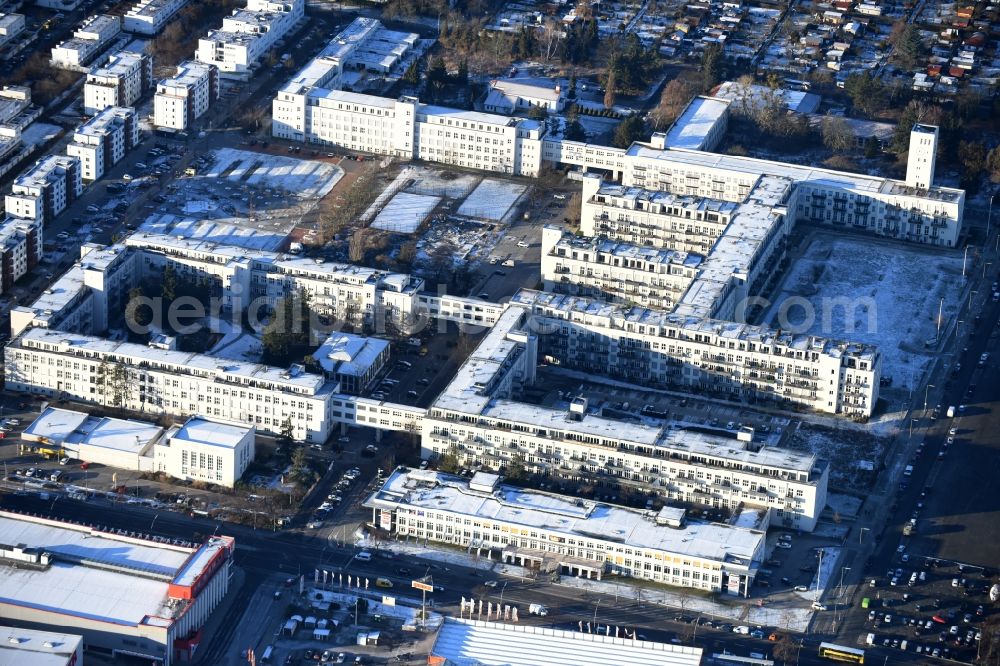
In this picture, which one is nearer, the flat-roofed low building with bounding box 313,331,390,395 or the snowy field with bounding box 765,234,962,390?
the flat-roofed low building with bounding box 313,331,390,395

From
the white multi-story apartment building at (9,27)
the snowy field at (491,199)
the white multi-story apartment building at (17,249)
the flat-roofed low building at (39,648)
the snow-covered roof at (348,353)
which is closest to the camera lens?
the flat-roofed low building at (39,648)

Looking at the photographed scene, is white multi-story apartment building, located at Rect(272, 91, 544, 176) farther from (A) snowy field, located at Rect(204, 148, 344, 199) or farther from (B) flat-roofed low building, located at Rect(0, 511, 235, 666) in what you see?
(B) flat-roofed low building, located at Rect(0, 511, 235, 666)

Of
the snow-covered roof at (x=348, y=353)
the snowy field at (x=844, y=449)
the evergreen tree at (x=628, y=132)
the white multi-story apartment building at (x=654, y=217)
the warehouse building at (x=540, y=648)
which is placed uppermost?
the evergreen tree at (x=628, y=132)

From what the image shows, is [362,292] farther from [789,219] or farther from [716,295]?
[789,219]

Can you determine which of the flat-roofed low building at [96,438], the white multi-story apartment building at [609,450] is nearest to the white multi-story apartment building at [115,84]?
the flat-roofed low building at [96,438]

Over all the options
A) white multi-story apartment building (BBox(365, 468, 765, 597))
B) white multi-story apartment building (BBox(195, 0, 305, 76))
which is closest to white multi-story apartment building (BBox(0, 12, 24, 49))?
white multi-story apartment building (BBox(195, 0, 305, 76))

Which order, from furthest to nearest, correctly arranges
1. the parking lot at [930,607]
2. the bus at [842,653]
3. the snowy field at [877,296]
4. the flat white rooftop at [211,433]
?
the snowy field at [877,296], the flat white rooftop at [211,433], the parking lot at [930,607], the bus at [842,653]

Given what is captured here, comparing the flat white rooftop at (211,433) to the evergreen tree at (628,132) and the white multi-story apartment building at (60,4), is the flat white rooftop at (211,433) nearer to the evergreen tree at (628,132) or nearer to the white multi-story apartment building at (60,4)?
the evergreen tree at (628,132)
